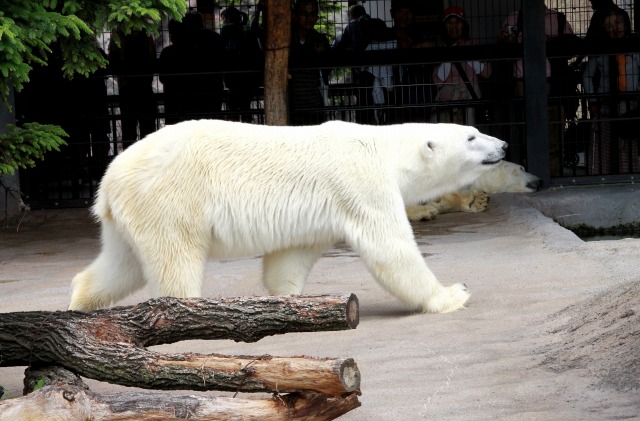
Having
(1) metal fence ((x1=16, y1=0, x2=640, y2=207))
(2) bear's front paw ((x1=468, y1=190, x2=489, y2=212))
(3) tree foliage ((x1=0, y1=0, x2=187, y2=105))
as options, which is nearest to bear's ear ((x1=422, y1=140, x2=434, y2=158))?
(3) tree foliage ((x1=0, y1=0, x2=187, y2=105))

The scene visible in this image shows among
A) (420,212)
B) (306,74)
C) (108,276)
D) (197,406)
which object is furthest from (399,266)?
(306,74)

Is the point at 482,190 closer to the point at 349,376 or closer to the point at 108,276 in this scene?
the point at 108,276

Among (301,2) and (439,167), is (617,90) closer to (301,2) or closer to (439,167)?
(301,2)

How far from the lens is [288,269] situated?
6.16m

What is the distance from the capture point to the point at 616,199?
10828 mm

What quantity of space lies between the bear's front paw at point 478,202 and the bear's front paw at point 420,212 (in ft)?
1.47

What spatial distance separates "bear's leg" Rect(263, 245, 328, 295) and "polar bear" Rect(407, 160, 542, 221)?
14.2 feet

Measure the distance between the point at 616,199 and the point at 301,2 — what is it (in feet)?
13.9

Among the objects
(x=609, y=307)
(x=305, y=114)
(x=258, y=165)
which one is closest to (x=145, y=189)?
(x=258, y=165)

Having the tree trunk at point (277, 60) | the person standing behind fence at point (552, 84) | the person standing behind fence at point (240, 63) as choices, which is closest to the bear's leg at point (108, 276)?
the tree trunk at point (277, 60)

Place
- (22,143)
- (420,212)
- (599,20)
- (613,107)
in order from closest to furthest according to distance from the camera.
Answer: (22,143) → (420,212) → (599,20) → (613,107)

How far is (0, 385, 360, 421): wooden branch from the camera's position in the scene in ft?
11.6

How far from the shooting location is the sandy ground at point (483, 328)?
4.23 m

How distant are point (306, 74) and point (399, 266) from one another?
6203 millimetres
